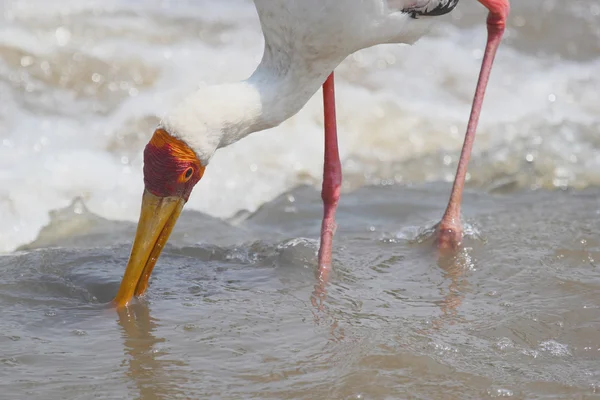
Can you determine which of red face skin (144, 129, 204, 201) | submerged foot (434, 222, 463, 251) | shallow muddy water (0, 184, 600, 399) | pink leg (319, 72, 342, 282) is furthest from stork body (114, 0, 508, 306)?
submerged foot (434, 222, 463, 251)

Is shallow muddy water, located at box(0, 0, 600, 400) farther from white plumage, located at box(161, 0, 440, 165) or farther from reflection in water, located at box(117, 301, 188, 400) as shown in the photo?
white plumage, located at box(161, 0, 440, 165)

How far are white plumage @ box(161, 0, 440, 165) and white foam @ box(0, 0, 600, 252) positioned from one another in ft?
7.86

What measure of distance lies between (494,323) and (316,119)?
5.12 metres

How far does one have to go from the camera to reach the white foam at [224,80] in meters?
8.27

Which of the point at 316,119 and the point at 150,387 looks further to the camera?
the point at 316,119

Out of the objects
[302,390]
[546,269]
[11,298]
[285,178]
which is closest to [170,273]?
[11,298]

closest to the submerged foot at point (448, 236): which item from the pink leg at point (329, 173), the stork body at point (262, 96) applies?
the pink leg at point (329, 173)

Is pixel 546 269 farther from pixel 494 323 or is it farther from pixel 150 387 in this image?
pixel 150 387

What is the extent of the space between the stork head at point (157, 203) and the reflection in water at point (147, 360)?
0.59 ft

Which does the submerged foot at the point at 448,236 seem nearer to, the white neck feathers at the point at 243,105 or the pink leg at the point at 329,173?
the pink leg at the point at 329,173

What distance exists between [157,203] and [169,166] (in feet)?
0.88

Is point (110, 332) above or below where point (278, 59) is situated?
below

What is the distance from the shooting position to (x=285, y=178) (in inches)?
349

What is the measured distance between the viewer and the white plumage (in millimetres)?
5309
